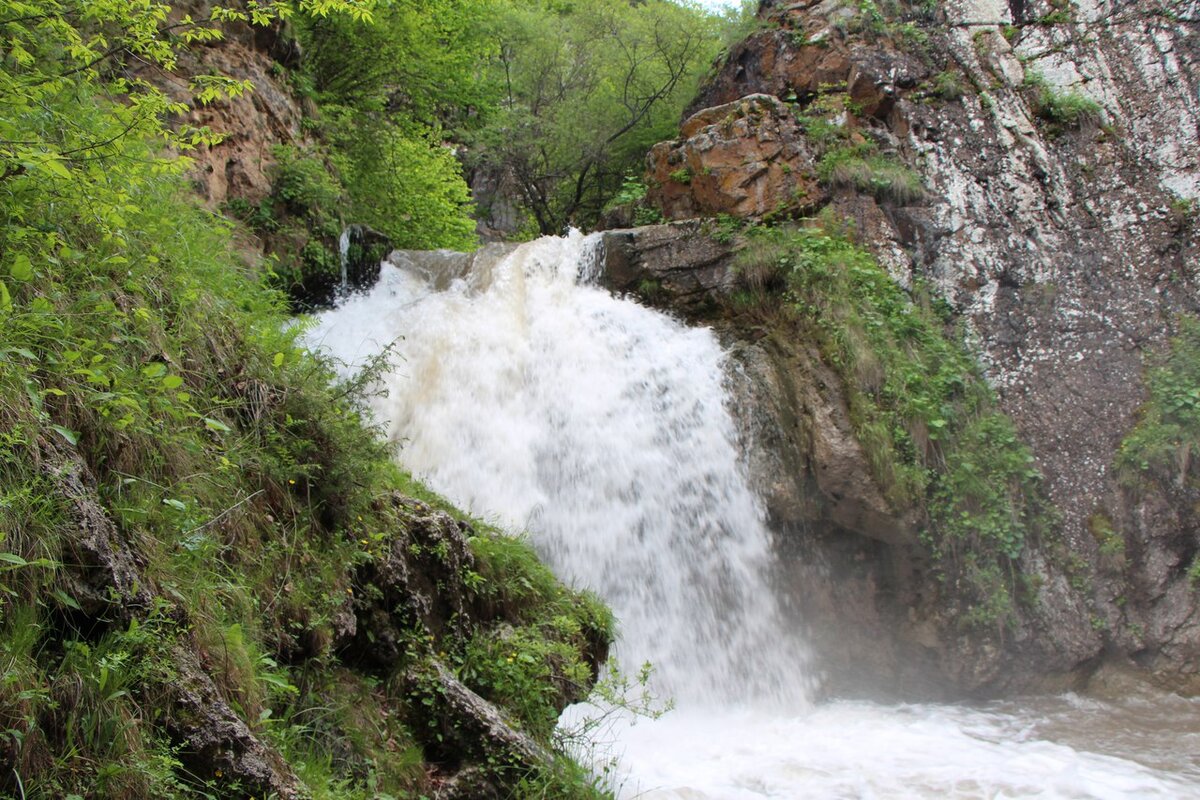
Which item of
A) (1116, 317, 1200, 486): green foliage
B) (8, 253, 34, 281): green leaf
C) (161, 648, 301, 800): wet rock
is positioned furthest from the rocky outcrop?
(1116, 317, 1200, 486): green foliage

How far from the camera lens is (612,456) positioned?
8422 millimetres

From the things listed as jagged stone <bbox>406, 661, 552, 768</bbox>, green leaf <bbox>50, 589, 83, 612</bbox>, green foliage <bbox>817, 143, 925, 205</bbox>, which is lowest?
jagged stone <bbox>406, 661, 552, 768</bbox>

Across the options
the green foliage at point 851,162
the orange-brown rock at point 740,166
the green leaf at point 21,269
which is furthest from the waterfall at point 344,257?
the green leaf at point 21,269

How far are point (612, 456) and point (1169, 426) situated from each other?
236 inches

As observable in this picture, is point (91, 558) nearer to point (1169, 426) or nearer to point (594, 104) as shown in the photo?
point (1169, 426)

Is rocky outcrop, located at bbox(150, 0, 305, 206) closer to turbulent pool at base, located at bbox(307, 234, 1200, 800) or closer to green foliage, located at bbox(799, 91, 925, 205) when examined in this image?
turbulent pool at base, located at bbox(307, 234, 1200, 800)

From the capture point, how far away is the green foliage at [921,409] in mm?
8453

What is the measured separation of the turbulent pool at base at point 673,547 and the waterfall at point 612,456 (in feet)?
0.07

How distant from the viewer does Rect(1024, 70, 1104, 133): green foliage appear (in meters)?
11.3

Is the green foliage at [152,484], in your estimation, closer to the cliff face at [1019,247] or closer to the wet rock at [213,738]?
the wet rock at [213,738]

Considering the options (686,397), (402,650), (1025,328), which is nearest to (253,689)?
(402,650)

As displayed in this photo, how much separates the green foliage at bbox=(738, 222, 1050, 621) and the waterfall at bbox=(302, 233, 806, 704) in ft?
4.39

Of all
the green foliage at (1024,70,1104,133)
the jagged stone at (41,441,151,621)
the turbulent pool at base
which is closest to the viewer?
the jagged stone at (41,441,151,621)

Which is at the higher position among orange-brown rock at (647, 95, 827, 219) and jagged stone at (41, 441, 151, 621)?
orange-brown rock at (647, 95, 827, 219)
